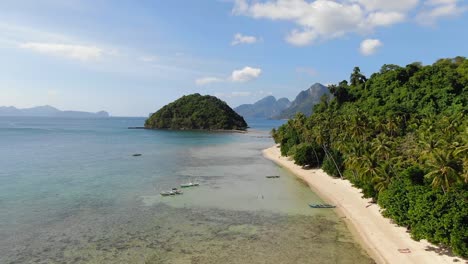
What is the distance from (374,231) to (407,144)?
25.5 metres

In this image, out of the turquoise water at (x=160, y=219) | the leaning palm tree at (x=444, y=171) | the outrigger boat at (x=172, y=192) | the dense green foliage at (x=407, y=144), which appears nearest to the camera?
the dense green foliage at (x=407, y=144)

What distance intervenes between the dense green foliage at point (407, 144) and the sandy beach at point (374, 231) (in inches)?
43.6

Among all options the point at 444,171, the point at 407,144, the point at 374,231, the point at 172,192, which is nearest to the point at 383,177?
the point at 374,231

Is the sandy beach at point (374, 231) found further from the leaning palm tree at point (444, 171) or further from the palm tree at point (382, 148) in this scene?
the palm tree at point (382, 148)

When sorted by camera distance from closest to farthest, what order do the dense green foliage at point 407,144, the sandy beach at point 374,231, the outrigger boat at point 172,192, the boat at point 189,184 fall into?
the sandy beach at point 374,231 < the dense green foliage at point 407,144 < the outrigger boat at point 172,192 < the boat at point 189,184

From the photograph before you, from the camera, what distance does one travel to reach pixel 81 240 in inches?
1483

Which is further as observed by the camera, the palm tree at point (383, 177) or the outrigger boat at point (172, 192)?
the outrigger boat at point (172, 192)

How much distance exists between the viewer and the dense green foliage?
3278 centimetres

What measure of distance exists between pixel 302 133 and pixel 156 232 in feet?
207

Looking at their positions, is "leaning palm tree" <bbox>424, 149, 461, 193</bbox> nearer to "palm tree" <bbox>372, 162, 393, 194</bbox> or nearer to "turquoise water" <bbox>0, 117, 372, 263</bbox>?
"palm tree" <bbox>372, 162, 393, 194</bbox>

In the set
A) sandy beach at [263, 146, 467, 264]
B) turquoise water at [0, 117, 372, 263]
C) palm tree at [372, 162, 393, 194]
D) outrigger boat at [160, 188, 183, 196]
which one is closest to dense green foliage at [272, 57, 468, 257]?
palm tree at [372, 162, 393, 194]

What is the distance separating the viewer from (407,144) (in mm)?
58594

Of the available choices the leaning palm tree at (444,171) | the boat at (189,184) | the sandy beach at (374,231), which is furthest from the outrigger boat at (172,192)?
the leaning palm tree at (444,171)

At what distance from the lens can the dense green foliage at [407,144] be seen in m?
32.8
